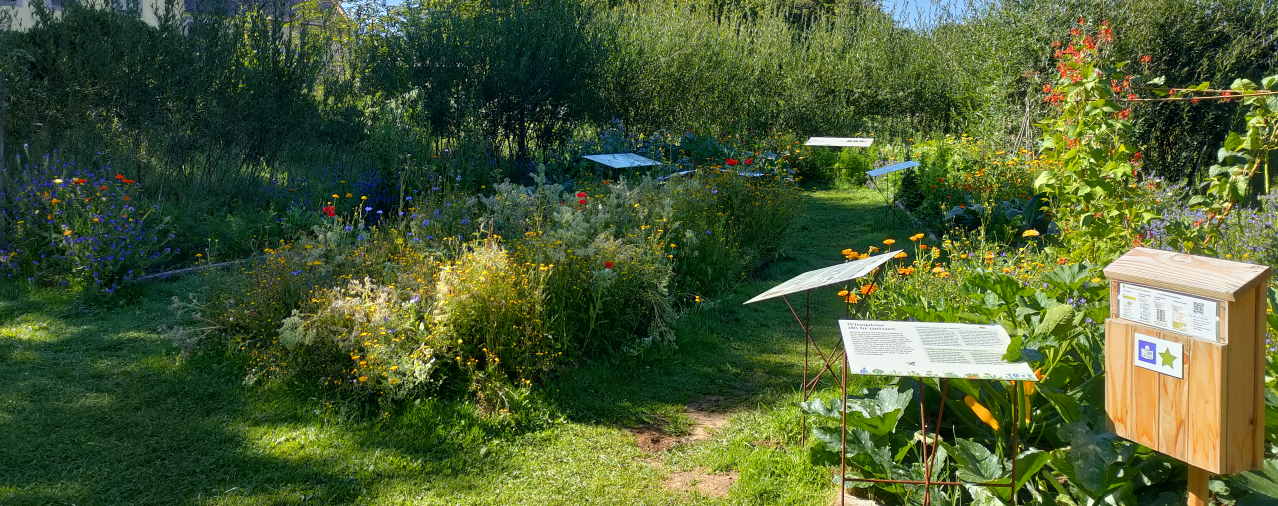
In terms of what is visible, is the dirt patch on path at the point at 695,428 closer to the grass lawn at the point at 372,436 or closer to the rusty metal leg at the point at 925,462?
the grass lawn at the point at 372,436

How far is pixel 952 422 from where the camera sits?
11.4ft

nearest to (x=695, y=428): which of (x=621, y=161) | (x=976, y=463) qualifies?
(x=976, y=463)

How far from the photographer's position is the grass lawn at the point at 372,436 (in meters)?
3.52

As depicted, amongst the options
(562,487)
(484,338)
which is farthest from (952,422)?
(484,338)

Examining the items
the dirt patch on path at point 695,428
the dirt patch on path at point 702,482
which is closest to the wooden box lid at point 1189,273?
the dirt patch on path at point 702,482

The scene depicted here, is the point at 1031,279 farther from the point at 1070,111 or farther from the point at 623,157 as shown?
the point at 623,157

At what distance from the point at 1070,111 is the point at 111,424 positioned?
5.16 meters

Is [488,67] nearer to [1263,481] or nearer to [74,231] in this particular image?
[74,231]

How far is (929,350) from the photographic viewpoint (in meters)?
2.76

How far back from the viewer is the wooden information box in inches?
83.7

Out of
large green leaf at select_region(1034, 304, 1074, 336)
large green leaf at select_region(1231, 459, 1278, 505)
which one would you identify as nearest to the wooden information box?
large green leaf at select_region(1231, 459, 1278, 505)

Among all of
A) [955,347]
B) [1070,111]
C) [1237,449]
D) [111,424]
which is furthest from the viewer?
[1070,111]

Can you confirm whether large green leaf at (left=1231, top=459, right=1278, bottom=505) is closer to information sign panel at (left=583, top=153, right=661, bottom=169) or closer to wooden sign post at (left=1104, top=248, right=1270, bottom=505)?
wooden sign post at (left=1104, top=248, right=1270, bottom=505)

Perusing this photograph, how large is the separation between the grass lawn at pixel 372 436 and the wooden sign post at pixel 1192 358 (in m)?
1.39
